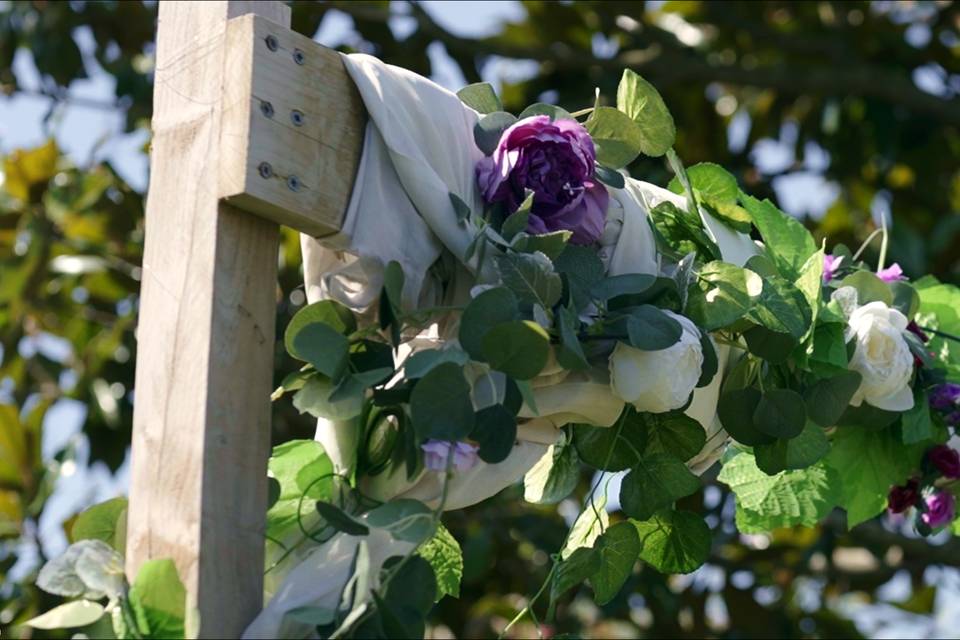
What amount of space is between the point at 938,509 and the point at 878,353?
1.08ft

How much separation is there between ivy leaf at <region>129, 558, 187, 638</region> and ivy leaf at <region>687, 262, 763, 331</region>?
51cm

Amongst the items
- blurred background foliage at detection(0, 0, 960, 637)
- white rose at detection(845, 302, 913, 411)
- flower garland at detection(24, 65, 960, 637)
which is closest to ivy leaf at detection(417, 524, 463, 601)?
flower garland at detection(24, 65, 960, 637)

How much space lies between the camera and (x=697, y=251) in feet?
5.04

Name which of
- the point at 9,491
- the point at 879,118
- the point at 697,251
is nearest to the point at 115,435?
the point at 9,491

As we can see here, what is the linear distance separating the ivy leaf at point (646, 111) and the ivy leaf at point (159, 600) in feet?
1.92

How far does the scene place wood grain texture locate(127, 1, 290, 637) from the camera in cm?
117

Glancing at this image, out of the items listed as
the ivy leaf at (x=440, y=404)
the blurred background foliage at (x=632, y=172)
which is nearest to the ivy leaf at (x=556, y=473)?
the ivy leaf at (x=440, y=404)

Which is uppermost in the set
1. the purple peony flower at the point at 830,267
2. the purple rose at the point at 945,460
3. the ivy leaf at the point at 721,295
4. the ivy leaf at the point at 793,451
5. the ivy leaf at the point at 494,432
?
the ivy leaf at the point at 721,295

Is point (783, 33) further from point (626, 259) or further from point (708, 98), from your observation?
point (626, 259)

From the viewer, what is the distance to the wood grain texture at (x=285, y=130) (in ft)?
4.00

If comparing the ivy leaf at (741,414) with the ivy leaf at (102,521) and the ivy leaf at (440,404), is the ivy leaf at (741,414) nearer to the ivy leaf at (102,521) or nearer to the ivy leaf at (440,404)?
the ivy leaf at (440,404)

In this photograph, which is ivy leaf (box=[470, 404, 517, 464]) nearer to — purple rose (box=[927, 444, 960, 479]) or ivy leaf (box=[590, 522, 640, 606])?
ivy leaf (box=[590, 522, 640, 606])

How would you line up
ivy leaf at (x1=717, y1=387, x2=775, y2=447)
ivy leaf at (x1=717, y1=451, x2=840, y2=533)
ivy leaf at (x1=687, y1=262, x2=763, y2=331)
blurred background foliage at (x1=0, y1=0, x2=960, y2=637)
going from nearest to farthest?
ivy leaf at (x1=687, y1=262, x2=763, y2=331), ivy leaf at (x1=717, y1=387, x2=775, y2=447), ivy leaf at (x1=717, y1=451, x2=840, y2=533), blurred background foliage at (x1=0, y1=0, x2=960, y2=637)

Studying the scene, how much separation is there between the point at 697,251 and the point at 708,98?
7.95 feet
